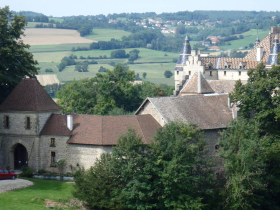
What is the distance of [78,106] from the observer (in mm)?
81250

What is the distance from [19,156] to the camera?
57188 mm

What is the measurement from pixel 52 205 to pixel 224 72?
149ft

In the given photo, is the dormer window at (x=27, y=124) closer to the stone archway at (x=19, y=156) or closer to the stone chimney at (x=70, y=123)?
the stone archway at (x=19, y=156)

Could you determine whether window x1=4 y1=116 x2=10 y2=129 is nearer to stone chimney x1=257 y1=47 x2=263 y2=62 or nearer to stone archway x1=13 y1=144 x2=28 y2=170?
stone archway x1=13 y1=144 x2=28 y2=170

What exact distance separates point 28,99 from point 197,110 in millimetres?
16714

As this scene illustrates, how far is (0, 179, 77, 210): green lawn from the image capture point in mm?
44312

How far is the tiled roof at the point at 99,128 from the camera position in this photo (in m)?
53.7

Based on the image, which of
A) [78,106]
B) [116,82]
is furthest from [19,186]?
[116,82]

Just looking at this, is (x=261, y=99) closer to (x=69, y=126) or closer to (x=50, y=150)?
(x=69, y=126)

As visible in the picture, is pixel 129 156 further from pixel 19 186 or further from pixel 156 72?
pixel 156 72

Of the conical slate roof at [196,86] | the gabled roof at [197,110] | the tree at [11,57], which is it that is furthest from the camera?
the conical slate roof at [196,86]

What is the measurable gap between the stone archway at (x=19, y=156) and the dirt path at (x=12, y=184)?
5499 mm

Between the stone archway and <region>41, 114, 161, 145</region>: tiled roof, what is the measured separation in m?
3.09

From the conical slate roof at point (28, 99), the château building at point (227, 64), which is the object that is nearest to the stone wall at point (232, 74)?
the château building at point (227, 64)
